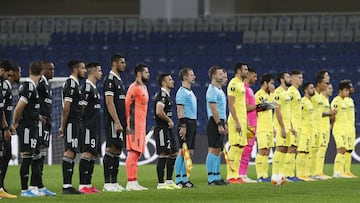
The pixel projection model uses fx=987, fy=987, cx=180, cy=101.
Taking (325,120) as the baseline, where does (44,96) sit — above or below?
above

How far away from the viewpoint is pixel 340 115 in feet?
72.7

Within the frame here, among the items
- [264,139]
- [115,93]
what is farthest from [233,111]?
[115,93]

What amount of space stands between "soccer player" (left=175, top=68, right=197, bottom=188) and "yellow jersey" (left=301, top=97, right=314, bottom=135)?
3.77 metres

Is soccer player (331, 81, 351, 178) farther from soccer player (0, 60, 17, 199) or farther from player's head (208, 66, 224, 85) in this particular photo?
soccer player (0, 60, 17, 199)

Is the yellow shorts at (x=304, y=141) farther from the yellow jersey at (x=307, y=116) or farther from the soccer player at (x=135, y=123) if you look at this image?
the soccer player at (x=135, y=123)

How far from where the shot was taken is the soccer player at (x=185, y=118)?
1772cm

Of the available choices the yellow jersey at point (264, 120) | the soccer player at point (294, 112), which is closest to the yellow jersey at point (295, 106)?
the soccer player at point (294, 112)

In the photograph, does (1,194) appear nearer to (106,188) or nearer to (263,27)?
(106,188)

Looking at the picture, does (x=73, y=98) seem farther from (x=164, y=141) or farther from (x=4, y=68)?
(x=164, y=141)

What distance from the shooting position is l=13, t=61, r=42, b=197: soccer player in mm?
14797

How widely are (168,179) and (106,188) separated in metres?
1.36

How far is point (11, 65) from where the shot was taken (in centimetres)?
1509

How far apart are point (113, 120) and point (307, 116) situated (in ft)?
20.7

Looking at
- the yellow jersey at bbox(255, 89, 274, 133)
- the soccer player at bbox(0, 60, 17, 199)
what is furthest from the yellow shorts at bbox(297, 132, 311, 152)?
the soccer player at bbox(0, 60, 17, 199)
